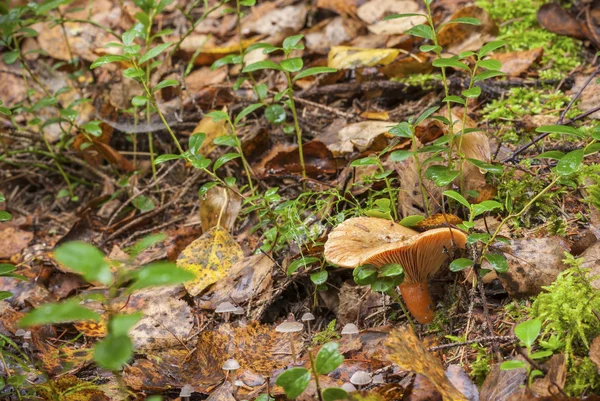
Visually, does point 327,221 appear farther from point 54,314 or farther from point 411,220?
point 54,314

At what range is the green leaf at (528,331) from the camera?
166 centimetres

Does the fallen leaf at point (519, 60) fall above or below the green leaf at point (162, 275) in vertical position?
below

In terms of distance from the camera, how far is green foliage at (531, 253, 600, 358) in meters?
1.92

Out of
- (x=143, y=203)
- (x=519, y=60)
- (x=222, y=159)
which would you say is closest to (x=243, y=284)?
(x=222, y=159)

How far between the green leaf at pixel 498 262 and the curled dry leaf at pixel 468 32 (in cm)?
227

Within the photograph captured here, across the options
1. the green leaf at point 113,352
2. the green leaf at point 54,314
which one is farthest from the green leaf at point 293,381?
the green leaf at point 54,314

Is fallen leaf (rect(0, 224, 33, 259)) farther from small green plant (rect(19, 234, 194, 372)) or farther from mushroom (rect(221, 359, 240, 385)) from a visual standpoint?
small green plant (rect(19, 234, 194, 372))

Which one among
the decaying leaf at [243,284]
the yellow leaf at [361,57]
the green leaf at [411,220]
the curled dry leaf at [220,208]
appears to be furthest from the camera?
the yellow leaf at [361,57]

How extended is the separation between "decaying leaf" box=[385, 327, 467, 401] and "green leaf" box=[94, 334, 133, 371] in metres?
0.84

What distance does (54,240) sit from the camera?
390 centimetres

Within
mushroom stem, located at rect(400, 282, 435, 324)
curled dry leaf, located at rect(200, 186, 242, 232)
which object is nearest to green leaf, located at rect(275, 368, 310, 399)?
mushroom stem, located at rect(400, 282, 435, 324)

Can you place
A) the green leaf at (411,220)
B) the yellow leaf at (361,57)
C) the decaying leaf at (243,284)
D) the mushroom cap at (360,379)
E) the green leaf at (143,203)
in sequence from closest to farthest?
the mushroom cap at (360,379)
the green leaf at (411,220)
the decaying leaf at (243,284)
the yellow leaf at (361,57)
the green leaf at (143,203)

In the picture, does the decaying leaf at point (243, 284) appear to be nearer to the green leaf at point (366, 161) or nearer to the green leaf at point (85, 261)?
the green leaf at point (366, 161)

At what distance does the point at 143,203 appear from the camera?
3.93 m
